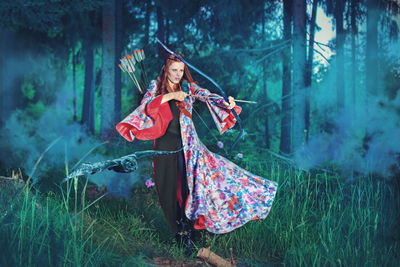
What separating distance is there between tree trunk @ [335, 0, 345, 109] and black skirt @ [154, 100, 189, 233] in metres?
4.08

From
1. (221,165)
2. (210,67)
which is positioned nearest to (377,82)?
(210,67)

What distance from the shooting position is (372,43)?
6098mm

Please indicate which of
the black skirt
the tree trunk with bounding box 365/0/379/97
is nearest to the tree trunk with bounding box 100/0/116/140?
the black skirt

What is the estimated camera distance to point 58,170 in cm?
643

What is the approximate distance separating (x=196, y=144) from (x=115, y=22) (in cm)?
587

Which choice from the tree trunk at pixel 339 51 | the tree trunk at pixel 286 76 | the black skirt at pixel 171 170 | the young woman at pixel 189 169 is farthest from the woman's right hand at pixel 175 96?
the tree trunk at pixel 339 51

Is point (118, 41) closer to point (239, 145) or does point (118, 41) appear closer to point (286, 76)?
point (286, 76)

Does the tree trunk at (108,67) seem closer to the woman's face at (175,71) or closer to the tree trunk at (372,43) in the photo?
the woman's face at (175,71)

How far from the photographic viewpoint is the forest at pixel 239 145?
116 inches

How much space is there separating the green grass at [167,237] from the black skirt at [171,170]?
1.12 ft

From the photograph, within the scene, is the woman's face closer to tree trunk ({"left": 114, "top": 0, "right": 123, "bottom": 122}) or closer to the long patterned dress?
the long patterned dress

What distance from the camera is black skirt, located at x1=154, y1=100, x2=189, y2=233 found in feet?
10.8

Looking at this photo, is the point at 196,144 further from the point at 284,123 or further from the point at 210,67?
the point at 284,123

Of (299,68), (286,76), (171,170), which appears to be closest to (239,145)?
(299,68)
